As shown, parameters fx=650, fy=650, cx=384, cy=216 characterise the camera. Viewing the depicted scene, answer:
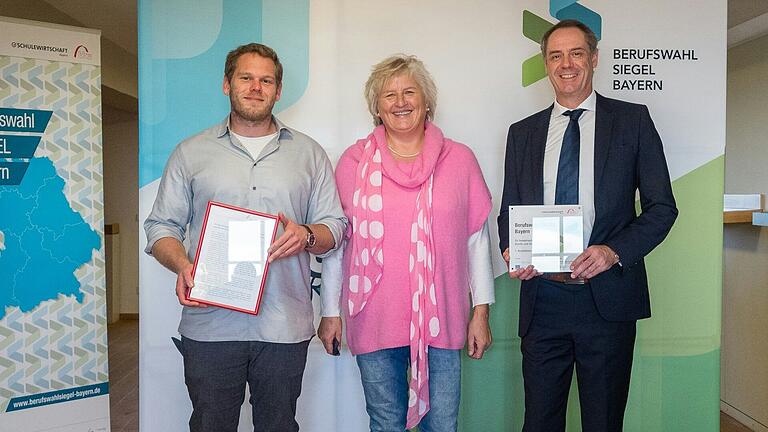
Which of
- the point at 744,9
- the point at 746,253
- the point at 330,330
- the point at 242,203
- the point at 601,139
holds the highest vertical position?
the point at 744,9

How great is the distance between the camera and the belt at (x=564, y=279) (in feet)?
7.14

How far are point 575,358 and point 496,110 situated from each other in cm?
114

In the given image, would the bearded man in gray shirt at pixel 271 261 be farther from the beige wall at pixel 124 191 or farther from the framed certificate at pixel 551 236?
the beige wall at pixel 124 191

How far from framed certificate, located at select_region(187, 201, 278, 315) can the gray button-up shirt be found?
0.37 feet

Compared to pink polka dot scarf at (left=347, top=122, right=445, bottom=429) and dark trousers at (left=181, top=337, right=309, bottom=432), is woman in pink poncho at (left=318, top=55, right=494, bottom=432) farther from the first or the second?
dark trousers at (left=181, top=337, right=309, bottom=432)

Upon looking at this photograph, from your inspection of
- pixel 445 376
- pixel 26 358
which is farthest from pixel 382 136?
pixel 26 358

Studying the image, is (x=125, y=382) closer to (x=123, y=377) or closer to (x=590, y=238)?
(x=123, y=377)

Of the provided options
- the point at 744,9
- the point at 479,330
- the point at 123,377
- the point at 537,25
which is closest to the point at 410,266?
the point at 479,330

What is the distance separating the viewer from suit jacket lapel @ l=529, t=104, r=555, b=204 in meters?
2.24

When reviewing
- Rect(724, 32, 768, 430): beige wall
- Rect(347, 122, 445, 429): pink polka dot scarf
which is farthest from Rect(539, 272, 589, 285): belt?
Rect(724, 32, 768, 430): beige wall

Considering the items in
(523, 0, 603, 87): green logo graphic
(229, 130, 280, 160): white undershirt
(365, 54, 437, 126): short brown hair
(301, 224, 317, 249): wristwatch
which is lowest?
(301, 224, 317, 249): wristwatch

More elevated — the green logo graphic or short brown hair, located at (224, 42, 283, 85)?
the green logo graphic

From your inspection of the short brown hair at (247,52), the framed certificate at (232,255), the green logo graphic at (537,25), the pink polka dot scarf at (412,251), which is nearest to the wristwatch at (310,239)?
the framed certificate at (232,255)

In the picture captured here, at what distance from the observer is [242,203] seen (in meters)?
2.09
